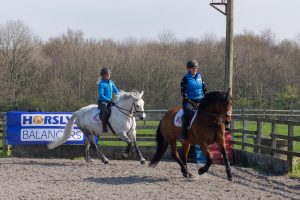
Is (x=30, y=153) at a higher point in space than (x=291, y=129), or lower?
lower

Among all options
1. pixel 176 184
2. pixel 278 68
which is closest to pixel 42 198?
pixel 176 184

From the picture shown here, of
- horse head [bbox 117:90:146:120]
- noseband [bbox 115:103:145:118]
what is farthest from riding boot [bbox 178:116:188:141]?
noseband [bbox 115:103:145:118]

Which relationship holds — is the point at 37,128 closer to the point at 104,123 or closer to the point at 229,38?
the point at 104,123

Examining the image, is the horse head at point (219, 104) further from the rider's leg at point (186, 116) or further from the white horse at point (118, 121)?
the white horse at point (118, 121)

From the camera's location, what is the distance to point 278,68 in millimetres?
53656

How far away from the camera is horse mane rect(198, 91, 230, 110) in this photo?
11.1m

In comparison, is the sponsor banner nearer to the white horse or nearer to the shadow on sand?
the white horse

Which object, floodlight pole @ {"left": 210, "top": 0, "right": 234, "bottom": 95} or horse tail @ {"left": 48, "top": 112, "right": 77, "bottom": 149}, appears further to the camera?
floodlight pole @ {"left": 210, "top": 0, "right": 234, "bottom": 95}

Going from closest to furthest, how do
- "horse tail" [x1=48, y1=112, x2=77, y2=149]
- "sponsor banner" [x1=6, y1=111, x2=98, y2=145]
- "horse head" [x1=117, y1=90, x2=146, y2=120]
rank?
"horse head" [x1=117, y1=90, x2=146, y2=120], "horse tail" [x1=48, y1=112, x2=77, y2=149], "sponsor banner" [x1=6, y1=111, x2=98, y2=145]

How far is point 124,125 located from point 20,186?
447 centimetres

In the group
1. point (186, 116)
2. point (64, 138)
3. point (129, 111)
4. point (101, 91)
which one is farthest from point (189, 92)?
point (64, 138)

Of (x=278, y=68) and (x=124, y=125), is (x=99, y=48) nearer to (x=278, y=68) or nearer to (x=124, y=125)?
(x=278, y=68)

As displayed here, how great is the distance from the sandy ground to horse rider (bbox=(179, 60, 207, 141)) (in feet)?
4.11

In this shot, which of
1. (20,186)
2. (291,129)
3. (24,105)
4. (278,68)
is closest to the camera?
(20,186)
